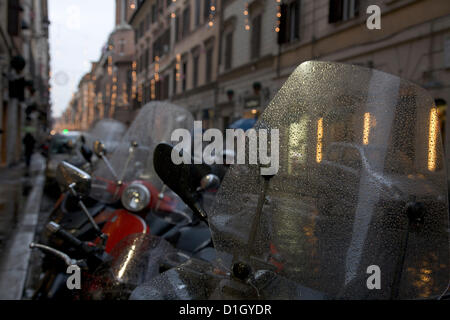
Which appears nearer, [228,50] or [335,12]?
[335,12]

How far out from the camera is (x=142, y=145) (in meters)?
3.23

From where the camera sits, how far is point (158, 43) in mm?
29625

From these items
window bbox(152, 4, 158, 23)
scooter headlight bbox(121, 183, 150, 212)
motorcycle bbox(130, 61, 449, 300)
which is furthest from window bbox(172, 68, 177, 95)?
motorcycle bbox(130, 61, 449, 300)

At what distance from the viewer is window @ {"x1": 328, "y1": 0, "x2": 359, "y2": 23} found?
7652 mm

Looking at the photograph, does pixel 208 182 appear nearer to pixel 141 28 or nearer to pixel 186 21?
pixel 186 21

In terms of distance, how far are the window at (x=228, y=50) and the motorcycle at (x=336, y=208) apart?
16331mm

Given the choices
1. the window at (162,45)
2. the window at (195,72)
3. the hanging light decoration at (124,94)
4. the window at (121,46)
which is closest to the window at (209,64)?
the window at (195,72)

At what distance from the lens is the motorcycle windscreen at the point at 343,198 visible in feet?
3.60

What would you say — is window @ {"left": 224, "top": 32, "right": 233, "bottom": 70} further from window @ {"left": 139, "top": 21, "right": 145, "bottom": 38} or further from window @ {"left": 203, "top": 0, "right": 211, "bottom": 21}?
window @ {"left": 139, "top": 21, "right": 145, "bottom": 38}

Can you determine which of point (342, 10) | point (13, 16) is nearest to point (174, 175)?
point (342, 10)

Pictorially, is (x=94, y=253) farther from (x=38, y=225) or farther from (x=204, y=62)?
(x=204, y=62)

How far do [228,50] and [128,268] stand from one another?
16282mm

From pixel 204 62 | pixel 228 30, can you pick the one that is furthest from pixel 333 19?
pixel 204 62
